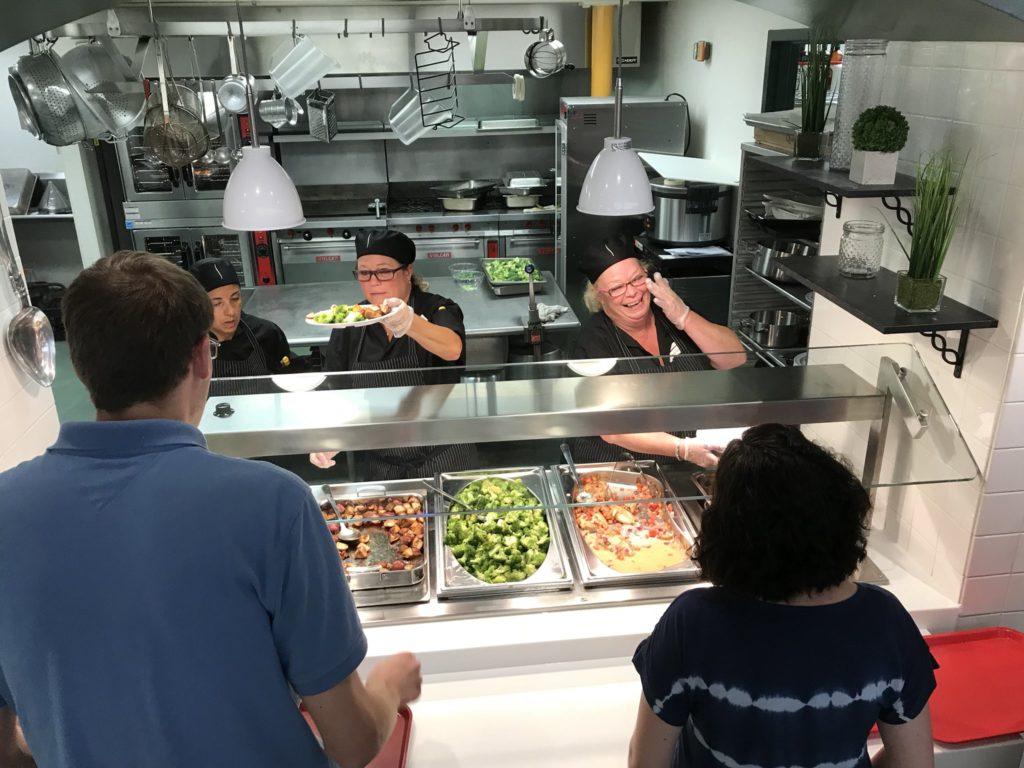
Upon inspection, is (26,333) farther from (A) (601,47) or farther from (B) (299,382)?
(A) (601,47)

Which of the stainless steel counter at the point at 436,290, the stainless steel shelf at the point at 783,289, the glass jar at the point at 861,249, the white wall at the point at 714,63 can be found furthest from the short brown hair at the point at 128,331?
the white wall at the point at 714,63

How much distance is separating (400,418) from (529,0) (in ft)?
16.5

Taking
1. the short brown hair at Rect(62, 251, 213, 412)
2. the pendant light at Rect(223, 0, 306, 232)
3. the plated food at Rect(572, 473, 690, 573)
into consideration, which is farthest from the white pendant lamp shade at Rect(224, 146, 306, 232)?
the short brown hair at Rect(62, 251, 213, 412)

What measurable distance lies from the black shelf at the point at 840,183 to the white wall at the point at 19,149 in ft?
24.8

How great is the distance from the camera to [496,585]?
2404mm

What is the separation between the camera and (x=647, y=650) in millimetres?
1454

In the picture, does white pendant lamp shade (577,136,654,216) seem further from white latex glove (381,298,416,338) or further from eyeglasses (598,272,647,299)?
white latex glove (381,298,416,338)

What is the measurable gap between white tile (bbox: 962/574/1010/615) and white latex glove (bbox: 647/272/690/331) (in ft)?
4.53

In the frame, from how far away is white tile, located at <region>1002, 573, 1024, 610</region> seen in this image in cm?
244

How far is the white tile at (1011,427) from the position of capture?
2182mm

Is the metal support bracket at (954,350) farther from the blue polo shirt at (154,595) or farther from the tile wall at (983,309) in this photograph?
the blue polo shirt at (154,595)

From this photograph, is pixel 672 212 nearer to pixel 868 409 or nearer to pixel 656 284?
pixel 656 284

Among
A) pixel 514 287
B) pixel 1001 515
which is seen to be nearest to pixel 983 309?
pixel 1001 515

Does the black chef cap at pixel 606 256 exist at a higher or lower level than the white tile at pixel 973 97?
lower
